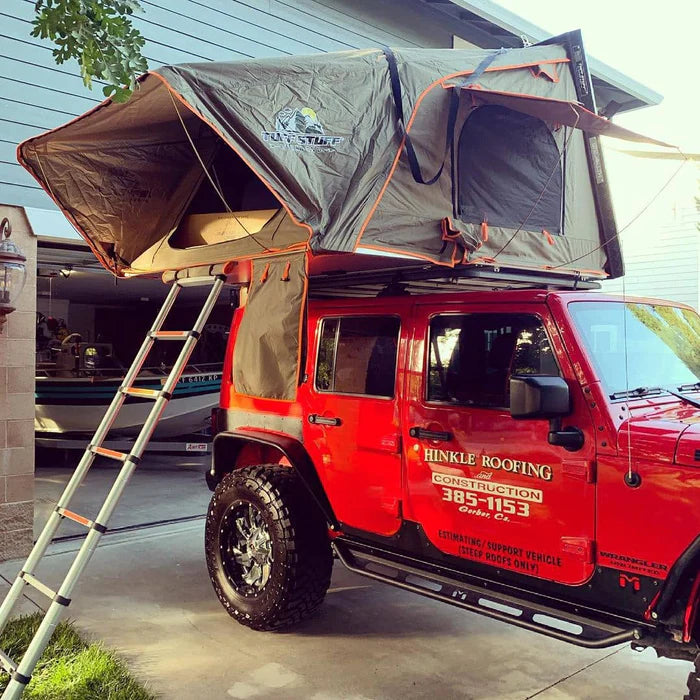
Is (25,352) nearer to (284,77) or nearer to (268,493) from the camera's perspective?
(268,493)

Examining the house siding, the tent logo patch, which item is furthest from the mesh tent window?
the house siding

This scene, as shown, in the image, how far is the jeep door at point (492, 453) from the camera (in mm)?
3367

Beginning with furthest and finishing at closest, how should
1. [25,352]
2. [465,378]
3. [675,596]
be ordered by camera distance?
[25,352] → [465,378] → [675,596]

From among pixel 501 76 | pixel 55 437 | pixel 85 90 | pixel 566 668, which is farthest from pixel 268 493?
pixel 55 437

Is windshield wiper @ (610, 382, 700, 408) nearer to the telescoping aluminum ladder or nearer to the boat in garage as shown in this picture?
the telescoping aluminum ladder

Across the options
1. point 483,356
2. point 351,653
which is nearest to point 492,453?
A: point 483,356

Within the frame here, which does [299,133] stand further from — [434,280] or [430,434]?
[430,434]

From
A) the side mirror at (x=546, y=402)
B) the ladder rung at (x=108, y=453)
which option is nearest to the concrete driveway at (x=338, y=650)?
the ladder rung at (x=108, y=453)

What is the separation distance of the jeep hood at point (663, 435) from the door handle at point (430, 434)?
898 millimetres

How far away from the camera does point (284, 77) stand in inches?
142

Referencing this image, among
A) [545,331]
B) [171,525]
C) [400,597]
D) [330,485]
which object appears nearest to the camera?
[545,331]

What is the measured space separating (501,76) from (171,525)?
194 inches

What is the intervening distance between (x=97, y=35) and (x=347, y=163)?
46.8 inches

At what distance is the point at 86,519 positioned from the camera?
148 inches
